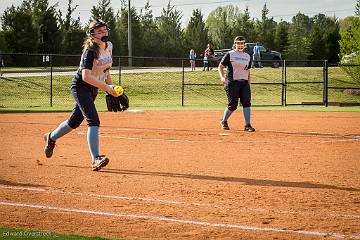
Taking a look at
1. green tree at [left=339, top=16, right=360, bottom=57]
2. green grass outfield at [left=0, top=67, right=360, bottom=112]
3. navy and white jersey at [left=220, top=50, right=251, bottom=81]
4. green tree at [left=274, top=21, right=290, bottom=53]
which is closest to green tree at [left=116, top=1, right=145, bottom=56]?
green tree at [left=274, top=21, right=290, bottom=53]

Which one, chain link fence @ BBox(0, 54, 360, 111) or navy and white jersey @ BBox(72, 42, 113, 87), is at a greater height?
navy and white jersey @ BBox(72, 42, 113, 87)

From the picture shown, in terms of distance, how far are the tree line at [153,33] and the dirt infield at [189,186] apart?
37.3 metres

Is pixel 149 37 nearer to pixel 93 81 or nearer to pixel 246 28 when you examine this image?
pixel 246 28

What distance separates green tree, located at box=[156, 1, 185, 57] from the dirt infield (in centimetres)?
5134

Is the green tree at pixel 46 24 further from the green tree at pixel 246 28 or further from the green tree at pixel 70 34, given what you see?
the green tree at pixel 246 28

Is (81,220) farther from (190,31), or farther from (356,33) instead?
(190,31)

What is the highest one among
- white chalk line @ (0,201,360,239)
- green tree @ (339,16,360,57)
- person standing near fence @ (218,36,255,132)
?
green tree @ (339,16,360,57)

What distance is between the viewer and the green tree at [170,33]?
65000mm

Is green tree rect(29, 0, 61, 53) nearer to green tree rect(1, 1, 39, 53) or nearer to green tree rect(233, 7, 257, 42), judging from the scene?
green tree rect(1, 1, 39, 53)

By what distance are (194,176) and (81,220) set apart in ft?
9.35

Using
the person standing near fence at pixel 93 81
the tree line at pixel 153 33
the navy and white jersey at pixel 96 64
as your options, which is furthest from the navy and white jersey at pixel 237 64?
the tree line at pixel 153 33

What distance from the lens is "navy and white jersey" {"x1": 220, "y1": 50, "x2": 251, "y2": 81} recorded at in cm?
1467

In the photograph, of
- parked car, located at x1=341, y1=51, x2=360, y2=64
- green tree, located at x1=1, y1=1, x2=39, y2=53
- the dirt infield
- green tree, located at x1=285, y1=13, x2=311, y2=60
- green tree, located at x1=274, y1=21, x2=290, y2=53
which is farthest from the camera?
green tree, located at x1=274, y1=21, x2=290, y2=53

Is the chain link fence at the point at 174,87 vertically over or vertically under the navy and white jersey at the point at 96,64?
under
